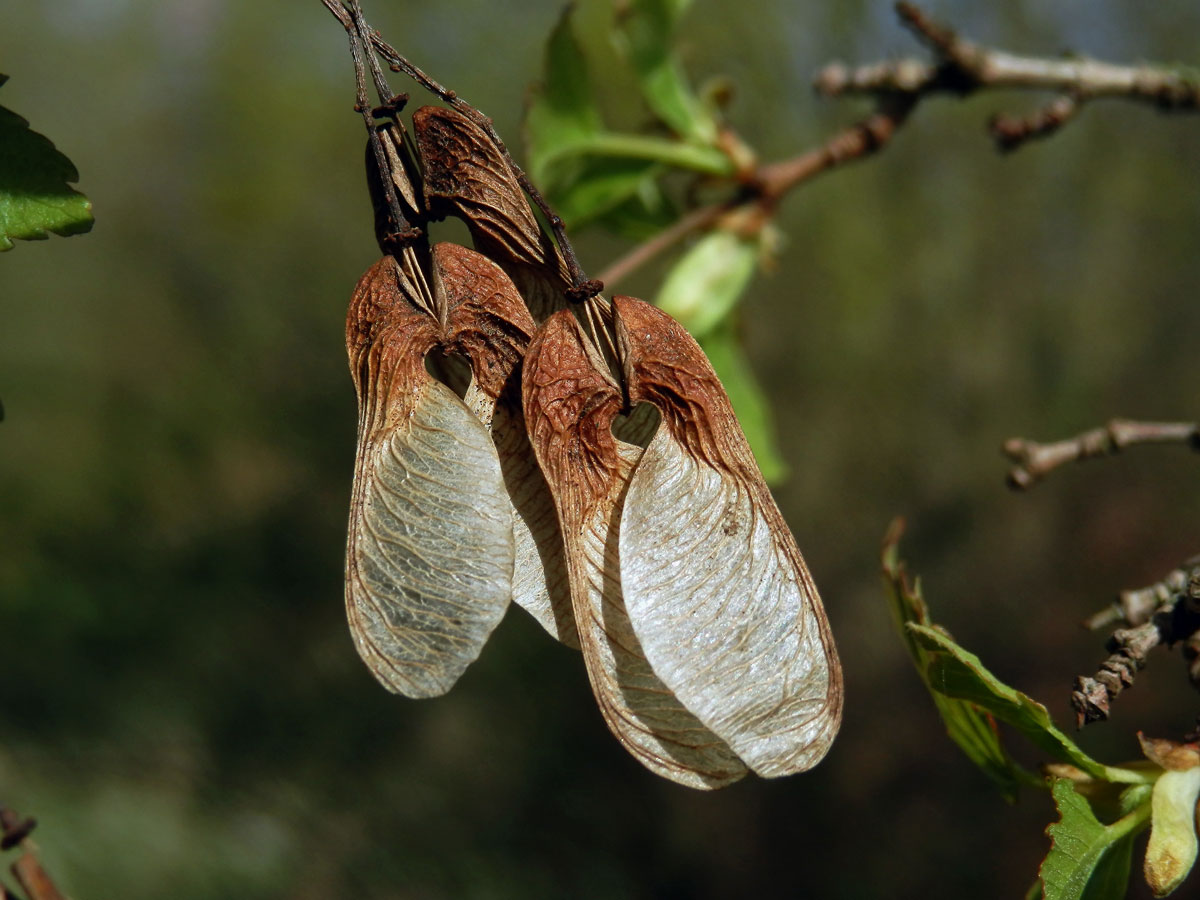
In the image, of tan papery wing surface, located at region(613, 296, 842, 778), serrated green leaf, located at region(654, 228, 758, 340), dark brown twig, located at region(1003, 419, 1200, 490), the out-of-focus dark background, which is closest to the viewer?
tan papery wing surface, located at region(613, 296, 842, 778)

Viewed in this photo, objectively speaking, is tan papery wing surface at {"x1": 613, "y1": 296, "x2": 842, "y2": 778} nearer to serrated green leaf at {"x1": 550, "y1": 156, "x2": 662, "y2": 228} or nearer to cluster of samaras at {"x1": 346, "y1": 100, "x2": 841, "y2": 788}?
cluster of samaras at {"x1": 346, "y1": 100, "x2": 841, "y2": 788}

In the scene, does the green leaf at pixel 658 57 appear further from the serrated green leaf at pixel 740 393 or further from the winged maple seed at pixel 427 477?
the winged maple seed at pixel 427 477

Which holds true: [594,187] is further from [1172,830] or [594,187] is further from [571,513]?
[1172,830]

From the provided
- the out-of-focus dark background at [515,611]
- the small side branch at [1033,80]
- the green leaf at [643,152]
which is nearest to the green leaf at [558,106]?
the green leaf at [643,152]

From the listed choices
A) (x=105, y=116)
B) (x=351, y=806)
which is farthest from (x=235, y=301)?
(x=351, y=806)

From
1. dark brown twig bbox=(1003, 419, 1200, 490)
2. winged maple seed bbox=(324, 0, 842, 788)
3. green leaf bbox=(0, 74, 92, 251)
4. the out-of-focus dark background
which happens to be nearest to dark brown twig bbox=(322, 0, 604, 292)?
winged maple seed bbox=(324, 0, 842, 788)

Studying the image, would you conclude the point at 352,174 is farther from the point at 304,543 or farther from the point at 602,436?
the point at 602,436
